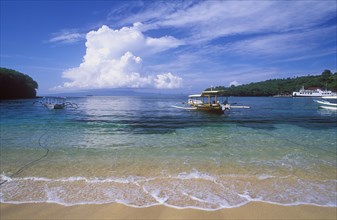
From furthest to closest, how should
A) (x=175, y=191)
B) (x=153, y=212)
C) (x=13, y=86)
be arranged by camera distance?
(x=13, y=86)
(x=175, y=191)
(x=153, y=212)

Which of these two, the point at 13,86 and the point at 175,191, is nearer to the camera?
the point at 175,191

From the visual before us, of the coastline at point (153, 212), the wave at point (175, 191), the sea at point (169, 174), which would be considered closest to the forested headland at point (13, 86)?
the sea at point (169, 174)

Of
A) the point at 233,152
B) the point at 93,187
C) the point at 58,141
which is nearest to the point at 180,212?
the point at 93,187

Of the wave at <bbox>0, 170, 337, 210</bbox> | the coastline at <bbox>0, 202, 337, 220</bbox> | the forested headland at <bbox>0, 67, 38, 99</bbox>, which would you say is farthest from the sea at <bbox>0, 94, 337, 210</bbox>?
the forested headland at <bbox>0, 67, 38, 99</bbox>

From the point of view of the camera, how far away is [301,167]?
367 inches

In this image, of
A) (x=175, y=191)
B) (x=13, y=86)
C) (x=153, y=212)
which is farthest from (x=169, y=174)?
(x=13, y=86)

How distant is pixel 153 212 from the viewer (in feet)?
18.3

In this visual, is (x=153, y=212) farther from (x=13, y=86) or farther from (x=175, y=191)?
(x=13, y=86)

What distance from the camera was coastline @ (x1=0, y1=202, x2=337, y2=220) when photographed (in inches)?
213

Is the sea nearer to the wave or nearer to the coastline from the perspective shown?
the wave

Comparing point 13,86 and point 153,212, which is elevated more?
point 13,86

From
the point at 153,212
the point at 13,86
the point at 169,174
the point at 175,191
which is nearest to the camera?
the point at 153,212

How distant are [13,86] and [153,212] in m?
140

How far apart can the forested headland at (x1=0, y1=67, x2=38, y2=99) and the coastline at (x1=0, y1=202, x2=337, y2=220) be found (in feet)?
419
